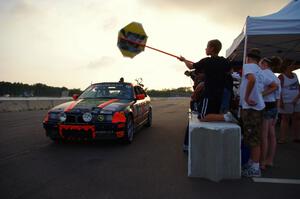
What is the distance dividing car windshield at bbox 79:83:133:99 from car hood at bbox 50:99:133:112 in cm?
50

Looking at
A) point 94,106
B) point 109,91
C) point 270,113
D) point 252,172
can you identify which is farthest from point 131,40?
point 252,172

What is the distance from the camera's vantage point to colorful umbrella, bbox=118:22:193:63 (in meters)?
6.29

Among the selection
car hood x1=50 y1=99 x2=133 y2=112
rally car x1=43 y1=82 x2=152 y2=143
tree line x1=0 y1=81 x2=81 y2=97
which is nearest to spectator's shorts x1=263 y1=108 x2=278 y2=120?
rally car x1=43 y1=82 x2=152 y2=143

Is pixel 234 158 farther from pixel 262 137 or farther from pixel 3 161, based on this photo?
pixel 3 161

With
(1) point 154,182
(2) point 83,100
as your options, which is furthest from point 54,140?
(1) point 154,182

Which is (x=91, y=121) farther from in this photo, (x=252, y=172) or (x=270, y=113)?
(x=270, y=113)

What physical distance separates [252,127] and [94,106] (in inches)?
130

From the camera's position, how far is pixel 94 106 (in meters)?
6.43

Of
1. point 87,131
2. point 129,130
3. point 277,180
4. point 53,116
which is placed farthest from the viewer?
point 129,130

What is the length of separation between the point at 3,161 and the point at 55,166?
3.27 ft

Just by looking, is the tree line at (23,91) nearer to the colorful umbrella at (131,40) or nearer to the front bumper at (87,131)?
the front bumper at (87,131)

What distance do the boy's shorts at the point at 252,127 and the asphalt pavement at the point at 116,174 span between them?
1.81 feet

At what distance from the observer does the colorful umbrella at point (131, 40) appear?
20.6ft

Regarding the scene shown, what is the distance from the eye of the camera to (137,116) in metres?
7.79
